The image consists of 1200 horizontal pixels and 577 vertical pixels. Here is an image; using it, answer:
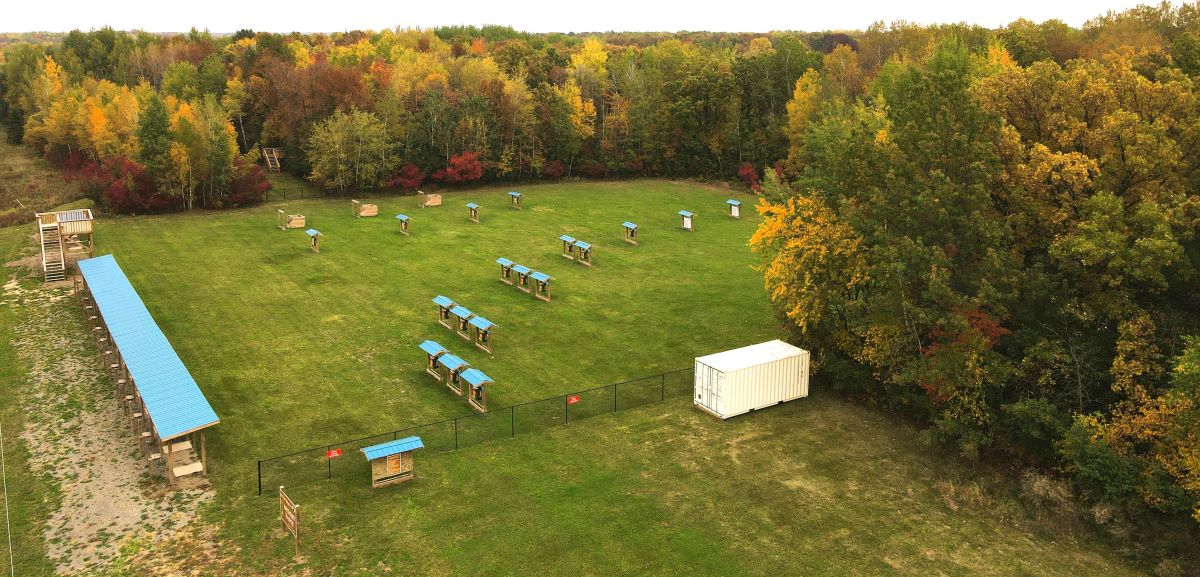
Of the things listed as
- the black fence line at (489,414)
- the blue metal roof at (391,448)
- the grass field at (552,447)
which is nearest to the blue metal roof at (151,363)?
the grass field at (552,447)

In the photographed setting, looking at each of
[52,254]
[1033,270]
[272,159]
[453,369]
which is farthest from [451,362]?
[272,159]

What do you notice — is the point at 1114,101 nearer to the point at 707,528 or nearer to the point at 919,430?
the point at 919,430

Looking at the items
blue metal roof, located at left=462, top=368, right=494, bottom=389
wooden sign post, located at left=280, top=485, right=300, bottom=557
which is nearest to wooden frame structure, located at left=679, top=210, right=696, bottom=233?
blue metal roof, located at left=462, top=368, right=494, bottom=389

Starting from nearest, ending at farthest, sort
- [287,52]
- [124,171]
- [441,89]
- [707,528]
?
[707,528], [124,171], [441,89], [287,52]

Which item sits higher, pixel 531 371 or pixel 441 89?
pixel 441 89

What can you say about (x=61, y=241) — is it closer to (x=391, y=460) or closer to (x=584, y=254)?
(x=584, y=254)

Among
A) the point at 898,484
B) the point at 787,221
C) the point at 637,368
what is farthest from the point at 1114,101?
the point at 637,368

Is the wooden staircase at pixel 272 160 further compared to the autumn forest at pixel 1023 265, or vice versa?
the wooden staircase at pixel 272 160

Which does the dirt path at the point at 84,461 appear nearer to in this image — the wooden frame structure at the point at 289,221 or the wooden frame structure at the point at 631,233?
the wooden frame structure at the point at 289,221
